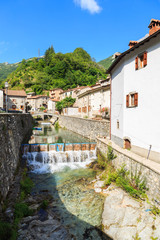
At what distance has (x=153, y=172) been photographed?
8406mm

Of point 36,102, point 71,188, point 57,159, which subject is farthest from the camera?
point 36,102

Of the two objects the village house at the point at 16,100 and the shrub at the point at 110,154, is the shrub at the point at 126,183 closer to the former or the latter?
the shrub at the point at 110,154

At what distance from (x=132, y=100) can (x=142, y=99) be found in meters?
1.40

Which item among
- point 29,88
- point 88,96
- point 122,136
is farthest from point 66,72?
point 122,136

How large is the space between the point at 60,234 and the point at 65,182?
217 inches

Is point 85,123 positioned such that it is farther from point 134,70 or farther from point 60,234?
point 60,234

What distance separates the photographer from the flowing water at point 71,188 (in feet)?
25.6

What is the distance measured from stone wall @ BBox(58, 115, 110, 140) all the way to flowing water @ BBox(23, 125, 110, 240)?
5090 mm

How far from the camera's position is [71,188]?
1145 centimetres

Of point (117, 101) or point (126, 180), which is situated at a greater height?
point (117, 101)

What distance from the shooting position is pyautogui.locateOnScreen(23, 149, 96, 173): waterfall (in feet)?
52.6

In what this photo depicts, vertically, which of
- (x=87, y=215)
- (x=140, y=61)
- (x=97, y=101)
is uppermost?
(x=140, y=61)

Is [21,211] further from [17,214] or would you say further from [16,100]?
[16,100]

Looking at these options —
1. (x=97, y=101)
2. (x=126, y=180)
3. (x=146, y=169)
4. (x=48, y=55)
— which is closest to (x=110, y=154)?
(x=126, y=180)
